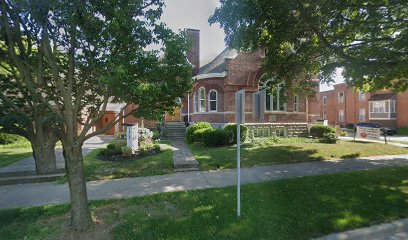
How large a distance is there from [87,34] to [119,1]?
77cm

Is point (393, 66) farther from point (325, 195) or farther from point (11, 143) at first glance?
point (11, 143)

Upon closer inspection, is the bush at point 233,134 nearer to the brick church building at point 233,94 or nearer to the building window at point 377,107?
the brick church building at point 233,94

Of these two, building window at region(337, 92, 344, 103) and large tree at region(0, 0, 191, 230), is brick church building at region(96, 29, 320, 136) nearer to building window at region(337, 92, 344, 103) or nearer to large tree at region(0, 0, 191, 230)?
large tree at region(0, 0, 191, 230)

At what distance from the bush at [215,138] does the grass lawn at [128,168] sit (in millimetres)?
3516

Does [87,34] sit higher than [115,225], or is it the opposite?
[87,34]

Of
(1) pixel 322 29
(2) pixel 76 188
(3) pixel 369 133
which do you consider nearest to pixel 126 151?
(2) pixel 76 188

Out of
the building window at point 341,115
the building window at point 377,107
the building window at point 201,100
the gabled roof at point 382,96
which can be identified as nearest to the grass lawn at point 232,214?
the building window at point 201,100

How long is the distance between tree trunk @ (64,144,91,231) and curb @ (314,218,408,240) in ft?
13.7

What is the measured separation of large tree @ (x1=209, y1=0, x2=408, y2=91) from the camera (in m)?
7.58

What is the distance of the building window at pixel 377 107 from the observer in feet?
116

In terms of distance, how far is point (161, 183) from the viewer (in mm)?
6922

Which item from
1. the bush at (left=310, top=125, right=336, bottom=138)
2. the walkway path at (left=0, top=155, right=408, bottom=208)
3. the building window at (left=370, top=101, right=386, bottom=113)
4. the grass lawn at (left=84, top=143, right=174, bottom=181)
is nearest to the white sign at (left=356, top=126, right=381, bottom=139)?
the bush at (left=310, top=125, right=336, bottom=138)

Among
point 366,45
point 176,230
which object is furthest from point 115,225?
point 366,45

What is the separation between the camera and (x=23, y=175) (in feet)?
25.5
